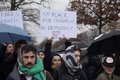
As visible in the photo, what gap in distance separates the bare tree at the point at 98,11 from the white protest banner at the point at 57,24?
17.3 m

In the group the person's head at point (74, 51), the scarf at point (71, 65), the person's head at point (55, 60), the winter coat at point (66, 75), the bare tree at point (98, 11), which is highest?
the person's head at point (74, 51)

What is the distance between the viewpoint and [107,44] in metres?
8.08

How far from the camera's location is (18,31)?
371 inches

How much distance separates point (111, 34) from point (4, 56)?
1934 mm

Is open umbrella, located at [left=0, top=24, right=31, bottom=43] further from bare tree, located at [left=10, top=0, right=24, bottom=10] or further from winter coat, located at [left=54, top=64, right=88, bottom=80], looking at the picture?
bare tree, located at [left=10, top=0, right=24, bottom=10]

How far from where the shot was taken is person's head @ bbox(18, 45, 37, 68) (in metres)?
5.10

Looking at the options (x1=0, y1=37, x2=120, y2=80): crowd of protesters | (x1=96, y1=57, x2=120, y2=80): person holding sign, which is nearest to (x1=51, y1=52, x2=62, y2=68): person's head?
(x1=0, y1=37, x2=120, y2=80): crowd of protesters

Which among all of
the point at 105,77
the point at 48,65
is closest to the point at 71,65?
the point at 105,77

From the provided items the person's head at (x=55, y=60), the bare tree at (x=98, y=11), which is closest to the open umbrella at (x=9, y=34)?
the person's head at (x=55, y=60)

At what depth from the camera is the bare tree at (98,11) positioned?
28641 millimetres

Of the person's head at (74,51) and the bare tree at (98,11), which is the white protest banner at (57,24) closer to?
the person's head at (74,51)

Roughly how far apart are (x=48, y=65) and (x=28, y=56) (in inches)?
121

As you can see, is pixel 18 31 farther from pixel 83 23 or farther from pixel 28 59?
pixel 83 23

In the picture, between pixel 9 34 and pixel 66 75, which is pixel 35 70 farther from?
pixel 9 34
